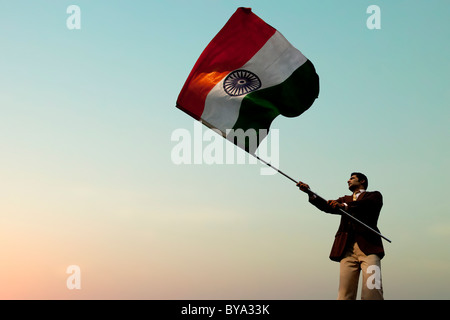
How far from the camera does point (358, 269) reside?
28.3 ft

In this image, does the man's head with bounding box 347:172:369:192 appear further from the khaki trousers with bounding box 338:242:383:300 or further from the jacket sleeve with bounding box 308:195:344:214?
the khaki trousers with bounding box 338:242:383:300

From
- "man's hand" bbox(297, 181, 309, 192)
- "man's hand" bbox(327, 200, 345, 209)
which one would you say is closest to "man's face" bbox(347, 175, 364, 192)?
"man's hand" bbox(327, 200, 345, 209)

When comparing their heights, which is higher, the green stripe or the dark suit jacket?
the green stripe

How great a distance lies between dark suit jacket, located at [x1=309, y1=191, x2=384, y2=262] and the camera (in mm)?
8508

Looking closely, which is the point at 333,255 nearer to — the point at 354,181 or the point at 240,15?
the point at 354,181

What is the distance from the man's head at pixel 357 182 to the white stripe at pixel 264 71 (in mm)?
2348

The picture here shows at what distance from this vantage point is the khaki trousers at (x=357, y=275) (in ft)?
26.6

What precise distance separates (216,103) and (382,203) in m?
3.46

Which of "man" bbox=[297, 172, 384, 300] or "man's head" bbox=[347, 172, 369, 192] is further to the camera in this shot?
"man's head" bbox=[347, 172, 369, 192]

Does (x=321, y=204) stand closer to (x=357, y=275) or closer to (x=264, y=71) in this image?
(x=357, y=275)

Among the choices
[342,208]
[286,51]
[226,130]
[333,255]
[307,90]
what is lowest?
[333,255]

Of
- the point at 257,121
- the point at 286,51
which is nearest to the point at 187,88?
the point at 257,121

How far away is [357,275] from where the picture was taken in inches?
338

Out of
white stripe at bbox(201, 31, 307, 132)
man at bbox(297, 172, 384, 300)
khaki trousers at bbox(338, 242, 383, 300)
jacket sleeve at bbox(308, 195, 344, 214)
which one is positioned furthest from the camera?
white stripe at bbox(201, 31, 307, 132)
